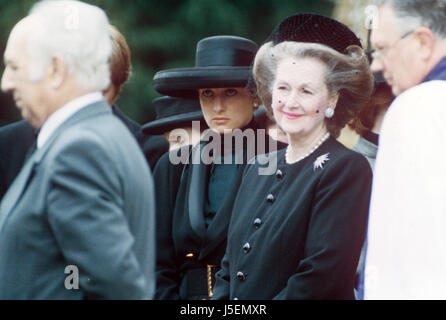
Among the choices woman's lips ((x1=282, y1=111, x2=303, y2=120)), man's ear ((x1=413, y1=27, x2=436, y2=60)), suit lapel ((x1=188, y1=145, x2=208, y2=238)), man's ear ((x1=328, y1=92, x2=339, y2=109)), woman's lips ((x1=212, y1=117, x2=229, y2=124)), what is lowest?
suit lapel ((x1=188, y1=145, x2=208, y2=238))

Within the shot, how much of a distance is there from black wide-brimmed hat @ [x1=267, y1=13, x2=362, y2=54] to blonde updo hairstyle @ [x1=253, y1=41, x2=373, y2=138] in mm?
25

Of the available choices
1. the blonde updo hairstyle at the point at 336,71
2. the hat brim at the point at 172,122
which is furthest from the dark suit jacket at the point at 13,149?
the blonde updo hairstyle at the point at 336,71

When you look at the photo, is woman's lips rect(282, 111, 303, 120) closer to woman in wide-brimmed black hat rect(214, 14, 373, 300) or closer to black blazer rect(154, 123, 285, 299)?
woman in wide-brimmed black hat rect(214, 14, 373, 300)

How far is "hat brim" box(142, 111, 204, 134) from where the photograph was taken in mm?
4598

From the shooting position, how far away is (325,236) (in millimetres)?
2969

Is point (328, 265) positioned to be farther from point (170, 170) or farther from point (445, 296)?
point (170, 170)

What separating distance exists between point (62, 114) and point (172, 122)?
2.17m

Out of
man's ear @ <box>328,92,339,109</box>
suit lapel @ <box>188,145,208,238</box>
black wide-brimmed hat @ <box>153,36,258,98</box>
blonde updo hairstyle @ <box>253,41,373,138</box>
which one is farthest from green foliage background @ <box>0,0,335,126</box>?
man's ear @ <box>328,92,339,109</box>

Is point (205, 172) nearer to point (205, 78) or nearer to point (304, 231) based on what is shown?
point (205, 78)

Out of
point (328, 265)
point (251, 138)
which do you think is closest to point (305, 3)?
point (251, 138)

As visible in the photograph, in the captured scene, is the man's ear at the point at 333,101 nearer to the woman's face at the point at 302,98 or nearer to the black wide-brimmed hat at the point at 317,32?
the woman's face at the point at 302,98

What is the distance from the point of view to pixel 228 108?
3988 millimetres

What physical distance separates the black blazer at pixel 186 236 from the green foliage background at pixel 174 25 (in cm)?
359
